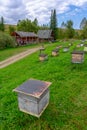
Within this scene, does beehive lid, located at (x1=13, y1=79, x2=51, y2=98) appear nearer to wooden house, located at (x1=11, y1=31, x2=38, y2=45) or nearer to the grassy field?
the grassy field

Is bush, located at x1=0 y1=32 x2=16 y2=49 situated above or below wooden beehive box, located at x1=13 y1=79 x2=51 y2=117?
above

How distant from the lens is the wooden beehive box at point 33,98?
4188mm

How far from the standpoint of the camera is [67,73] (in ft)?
29.5

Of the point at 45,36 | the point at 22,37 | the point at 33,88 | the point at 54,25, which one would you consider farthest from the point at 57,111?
the point at 54,25

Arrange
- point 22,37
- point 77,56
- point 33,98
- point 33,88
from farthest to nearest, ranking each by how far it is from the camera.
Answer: point 22,37 → point 77,56 → point 33,88 → point 33,98

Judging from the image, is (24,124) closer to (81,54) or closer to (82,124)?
(82,124)

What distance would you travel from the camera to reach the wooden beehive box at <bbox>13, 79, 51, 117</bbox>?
4.19 meters

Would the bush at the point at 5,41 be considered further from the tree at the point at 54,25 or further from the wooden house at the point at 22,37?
the tree at the point at 54,25

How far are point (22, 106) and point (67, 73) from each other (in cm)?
507

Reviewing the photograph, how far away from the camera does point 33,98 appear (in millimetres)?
4188

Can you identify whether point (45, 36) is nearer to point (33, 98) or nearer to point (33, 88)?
point (33, 88)

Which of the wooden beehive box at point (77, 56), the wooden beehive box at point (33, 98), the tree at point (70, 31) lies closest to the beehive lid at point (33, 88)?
the wooden beehive box at point (33, 98)

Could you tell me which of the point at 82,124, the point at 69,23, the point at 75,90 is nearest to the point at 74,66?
the point at 75,90

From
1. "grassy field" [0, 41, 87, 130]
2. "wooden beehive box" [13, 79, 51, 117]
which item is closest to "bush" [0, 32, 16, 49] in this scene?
"grassy field" [0, 41, 87, 130]
